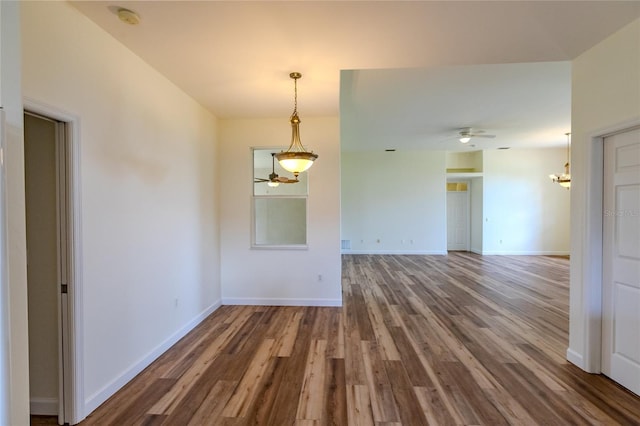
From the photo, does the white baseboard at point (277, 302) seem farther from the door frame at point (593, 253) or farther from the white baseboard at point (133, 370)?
the door frame at point (593, 253)

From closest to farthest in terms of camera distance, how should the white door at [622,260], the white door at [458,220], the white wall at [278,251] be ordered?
1. the white door at [622,260]
2. the white wall at [278,251]
3. the white door at [458,220]

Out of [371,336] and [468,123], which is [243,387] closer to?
[371,336]

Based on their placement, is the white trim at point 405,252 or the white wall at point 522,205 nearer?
the white wall at point 522,205

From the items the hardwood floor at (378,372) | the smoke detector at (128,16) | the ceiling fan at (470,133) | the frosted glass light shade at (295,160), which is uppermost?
the ceiling fan at (470,133)

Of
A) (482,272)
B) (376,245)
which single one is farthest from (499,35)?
(376,245)

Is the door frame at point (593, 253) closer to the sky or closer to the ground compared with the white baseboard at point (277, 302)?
closer to the sky

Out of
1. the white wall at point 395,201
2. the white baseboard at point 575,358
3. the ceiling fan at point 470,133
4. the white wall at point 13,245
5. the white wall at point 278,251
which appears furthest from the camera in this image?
the white wall at point 395,201

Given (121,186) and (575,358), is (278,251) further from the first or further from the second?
(575,358)

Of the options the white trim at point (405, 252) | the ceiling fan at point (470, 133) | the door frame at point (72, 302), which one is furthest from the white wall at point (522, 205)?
the door frame at point (72, 302)

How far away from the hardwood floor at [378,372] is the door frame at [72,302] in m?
0.19

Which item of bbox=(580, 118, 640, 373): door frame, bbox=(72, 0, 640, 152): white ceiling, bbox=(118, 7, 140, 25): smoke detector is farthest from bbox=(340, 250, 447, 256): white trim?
bbox=(118, 7, 140, 25): smoke detector

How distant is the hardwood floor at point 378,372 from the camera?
207 centimetres

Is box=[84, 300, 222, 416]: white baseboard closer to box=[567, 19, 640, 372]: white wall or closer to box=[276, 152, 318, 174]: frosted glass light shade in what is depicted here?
box=[276, 152, 318, 174]: frosted glass light shade

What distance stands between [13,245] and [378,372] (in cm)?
262
